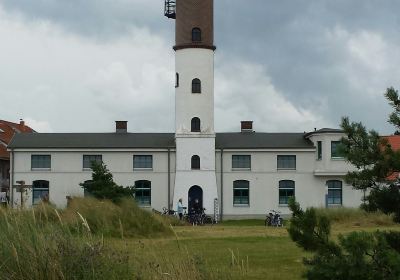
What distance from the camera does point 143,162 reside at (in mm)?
53219

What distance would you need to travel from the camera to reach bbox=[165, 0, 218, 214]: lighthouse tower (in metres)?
50.9

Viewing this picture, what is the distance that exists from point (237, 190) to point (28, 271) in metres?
44.2

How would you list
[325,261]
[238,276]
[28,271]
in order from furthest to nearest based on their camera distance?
[238,276]
[28,271]
[325,261]

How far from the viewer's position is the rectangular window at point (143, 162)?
53.1 meters

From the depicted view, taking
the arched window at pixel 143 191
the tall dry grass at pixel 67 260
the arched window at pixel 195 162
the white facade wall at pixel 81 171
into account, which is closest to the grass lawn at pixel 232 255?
the tall dry grass at pixel 67 260

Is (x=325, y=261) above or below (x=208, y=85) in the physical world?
below

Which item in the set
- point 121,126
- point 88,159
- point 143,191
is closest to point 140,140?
point 121,126

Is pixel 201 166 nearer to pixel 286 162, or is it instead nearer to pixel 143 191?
pixel 143 191

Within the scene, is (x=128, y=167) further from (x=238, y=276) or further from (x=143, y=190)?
(x=238, y=276)

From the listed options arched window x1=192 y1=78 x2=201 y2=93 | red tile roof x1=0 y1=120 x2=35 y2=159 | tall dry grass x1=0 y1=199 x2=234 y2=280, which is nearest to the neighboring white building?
arched window x1=192 y1=78 x2=201 y2=93

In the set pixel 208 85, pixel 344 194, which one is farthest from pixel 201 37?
pixel 344 194

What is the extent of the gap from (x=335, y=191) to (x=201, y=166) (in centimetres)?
997

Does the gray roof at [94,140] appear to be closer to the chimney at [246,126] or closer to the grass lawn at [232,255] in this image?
the chimney at [246,126]

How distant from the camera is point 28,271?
29.5 feet
